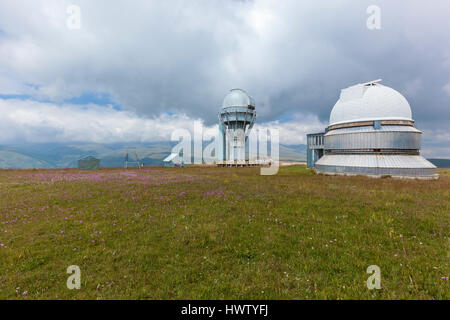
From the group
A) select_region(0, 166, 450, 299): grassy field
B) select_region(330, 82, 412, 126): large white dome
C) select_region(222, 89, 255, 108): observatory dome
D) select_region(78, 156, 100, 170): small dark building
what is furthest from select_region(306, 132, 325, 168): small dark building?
select_region(78, 156, 100, 170): small dark building

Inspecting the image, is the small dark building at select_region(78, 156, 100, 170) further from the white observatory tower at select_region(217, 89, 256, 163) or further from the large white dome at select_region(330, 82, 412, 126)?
the large white dome at select_region(330, 82, 412, 126)

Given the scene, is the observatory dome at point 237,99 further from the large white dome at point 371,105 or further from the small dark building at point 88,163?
the small dark building at point 88,163

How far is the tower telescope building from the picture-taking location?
27.9 m

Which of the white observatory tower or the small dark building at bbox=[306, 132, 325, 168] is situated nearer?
the small dark building at bbox=[306, 132, 325, 168]

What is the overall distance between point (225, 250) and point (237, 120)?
5860 centimetres

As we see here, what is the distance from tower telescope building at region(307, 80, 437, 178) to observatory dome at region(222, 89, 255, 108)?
32.7 m

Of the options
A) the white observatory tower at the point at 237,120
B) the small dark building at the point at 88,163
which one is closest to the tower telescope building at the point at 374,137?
the white observatory tower at the point at 237,120

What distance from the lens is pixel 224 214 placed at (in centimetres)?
943

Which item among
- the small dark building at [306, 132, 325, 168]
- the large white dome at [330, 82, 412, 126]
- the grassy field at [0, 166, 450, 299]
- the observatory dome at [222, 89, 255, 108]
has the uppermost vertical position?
the observatory dome at [222, 89, 255, 108]

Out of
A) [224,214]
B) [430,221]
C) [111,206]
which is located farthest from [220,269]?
[430,221]

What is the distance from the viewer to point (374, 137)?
2920 cm

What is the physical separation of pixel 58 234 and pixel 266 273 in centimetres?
849

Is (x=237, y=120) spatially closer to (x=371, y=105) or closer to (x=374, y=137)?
(x=371, y=105)
